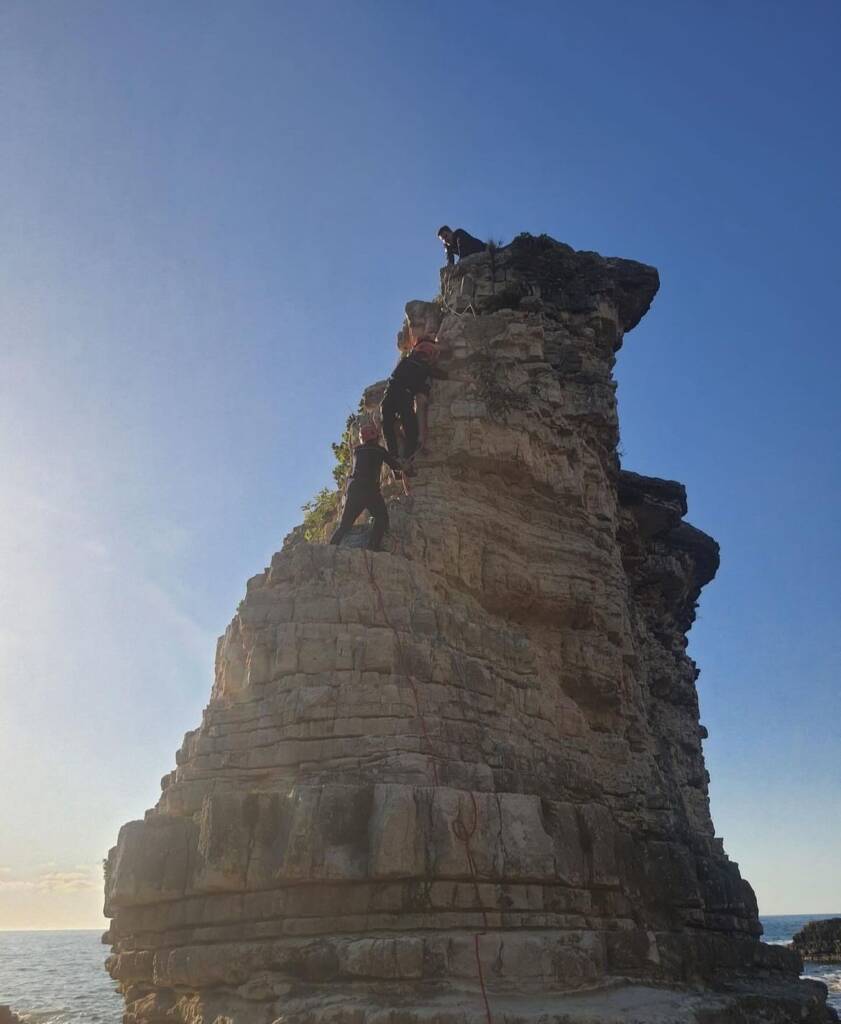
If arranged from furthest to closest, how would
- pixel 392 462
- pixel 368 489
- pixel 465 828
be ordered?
pixel 392 462 → pixel 368 489 → pixel 465 828

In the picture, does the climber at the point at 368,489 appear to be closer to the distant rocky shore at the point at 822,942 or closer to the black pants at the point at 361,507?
the black pants at the point at 361,507

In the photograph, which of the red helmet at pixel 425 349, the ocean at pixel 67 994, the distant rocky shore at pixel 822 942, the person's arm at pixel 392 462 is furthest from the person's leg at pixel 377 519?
the distant rocky shore at pixel 822 942

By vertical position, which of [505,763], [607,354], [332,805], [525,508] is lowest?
[332,805]

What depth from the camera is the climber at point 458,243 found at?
18.8 meters

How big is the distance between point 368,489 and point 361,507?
292 mm

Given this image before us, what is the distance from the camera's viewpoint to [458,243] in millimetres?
19000

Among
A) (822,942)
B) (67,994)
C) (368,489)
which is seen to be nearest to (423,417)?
(368,489)

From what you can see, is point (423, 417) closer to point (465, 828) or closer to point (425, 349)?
point (425, 349)

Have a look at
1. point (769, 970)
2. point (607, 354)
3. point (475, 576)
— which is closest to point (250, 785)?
point (475, 576)

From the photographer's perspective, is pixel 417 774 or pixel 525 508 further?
pixel 525 508

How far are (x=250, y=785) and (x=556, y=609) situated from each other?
585 centimetres

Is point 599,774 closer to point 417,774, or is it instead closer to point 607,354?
point 417,774

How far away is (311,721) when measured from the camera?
33.2ft

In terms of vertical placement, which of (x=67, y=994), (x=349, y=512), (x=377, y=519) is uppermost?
(x=349, y=512)
